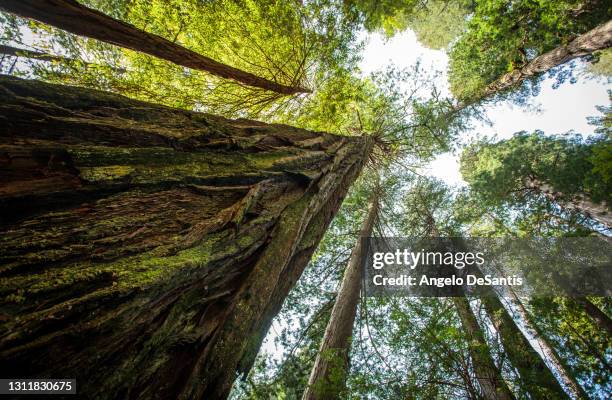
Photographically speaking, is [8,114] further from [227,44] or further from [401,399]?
[227,44]

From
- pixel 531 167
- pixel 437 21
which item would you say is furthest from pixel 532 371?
pixel 437 21

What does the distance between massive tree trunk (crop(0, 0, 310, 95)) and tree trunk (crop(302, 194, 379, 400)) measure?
449cm

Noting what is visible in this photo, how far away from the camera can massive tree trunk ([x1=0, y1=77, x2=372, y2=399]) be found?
3.24 ft

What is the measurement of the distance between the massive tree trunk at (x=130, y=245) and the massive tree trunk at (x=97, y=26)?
120 centimetres

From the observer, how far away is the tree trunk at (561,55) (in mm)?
6166

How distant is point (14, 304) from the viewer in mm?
903

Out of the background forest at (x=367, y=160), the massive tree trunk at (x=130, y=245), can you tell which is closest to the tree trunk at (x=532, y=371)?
the background forest at (x=367, y=160)

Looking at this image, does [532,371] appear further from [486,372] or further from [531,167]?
[531,167]

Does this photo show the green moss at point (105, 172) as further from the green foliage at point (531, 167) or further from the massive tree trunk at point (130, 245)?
the green foliage at point (531, 167)

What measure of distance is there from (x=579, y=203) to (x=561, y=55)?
4.67 m

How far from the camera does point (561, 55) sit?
24.1 feet

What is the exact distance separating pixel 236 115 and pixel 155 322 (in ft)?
20.4

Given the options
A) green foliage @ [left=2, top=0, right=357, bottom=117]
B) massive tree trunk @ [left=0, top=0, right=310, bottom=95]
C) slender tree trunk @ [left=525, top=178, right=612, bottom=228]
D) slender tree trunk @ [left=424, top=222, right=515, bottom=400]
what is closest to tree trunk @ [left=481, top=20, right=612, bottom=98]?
slender tree trunk @ [left=525, top=178, right=612, bottom=228]

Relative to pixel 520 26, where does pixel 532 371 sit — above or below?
below
